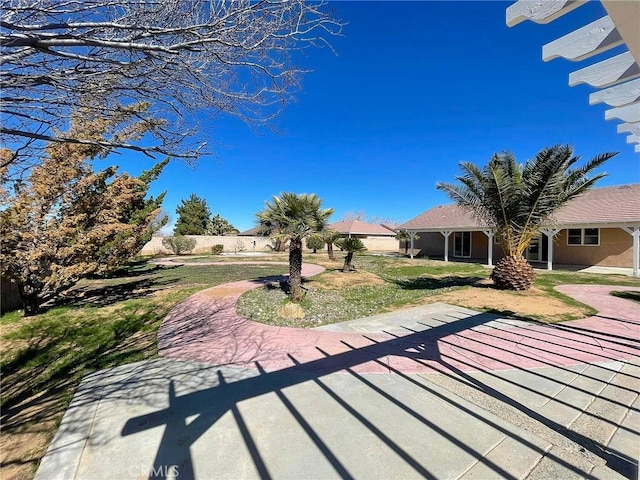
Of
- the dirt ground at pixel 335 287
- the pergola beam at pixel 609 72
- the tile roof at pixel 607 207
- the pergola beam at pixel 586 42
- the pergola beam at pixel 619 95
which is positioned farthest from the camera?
the tile roof at pixel 607 207

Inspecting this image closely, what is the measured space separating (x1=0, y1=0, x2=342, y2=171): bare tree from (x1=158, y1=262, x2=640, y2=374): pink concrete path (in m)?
3.14

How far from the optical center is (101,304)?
28.8ft

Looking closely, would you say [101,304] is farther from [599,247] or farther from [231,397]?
[599,247]

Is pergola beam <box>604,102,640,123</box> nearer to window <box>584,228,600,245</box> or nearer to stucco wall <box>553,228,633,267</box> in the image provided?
stucco wall <box>553,228,633,267</box>

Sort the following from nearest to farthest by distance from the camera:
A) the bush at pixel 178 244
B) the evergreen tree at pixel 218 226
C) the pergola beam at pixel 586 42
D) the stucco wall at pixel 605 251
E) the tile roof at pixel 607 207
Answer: the pergola beam at pixel 586 42
the tile roof at pixel 607 207
the stucco wall at pixel 605 251
the bush at pixel 178 244
the evergreen tree at pixel 218 226

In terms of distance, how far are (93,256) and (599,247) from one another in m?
23.2

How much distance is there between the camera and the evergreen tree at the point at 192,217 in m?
44.4

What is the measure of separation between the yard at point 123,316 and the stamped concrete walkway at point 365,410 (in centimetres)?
42

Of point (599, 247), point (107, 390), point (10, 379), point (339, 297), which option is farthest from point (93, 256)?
point (599, 247)

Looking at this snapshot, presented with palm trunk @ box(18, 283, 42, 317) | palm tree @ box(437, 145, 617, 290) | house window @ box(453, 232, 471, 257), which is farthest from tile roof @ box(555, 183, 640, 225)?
palm trunk @ box(18, 283, 42, 317)

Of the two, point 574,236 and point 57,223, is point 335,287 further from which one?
point 574,236

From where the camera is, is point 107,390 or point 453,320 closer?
point 107,390

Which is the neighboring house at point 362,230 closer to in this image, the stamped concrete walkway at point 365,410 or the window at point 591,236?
the window at point 591,236

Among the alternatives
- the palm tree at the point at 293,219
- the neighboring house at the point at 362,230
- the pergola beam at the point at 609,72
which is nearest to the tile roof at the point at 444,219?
the neighboring house at the point at 362,230
